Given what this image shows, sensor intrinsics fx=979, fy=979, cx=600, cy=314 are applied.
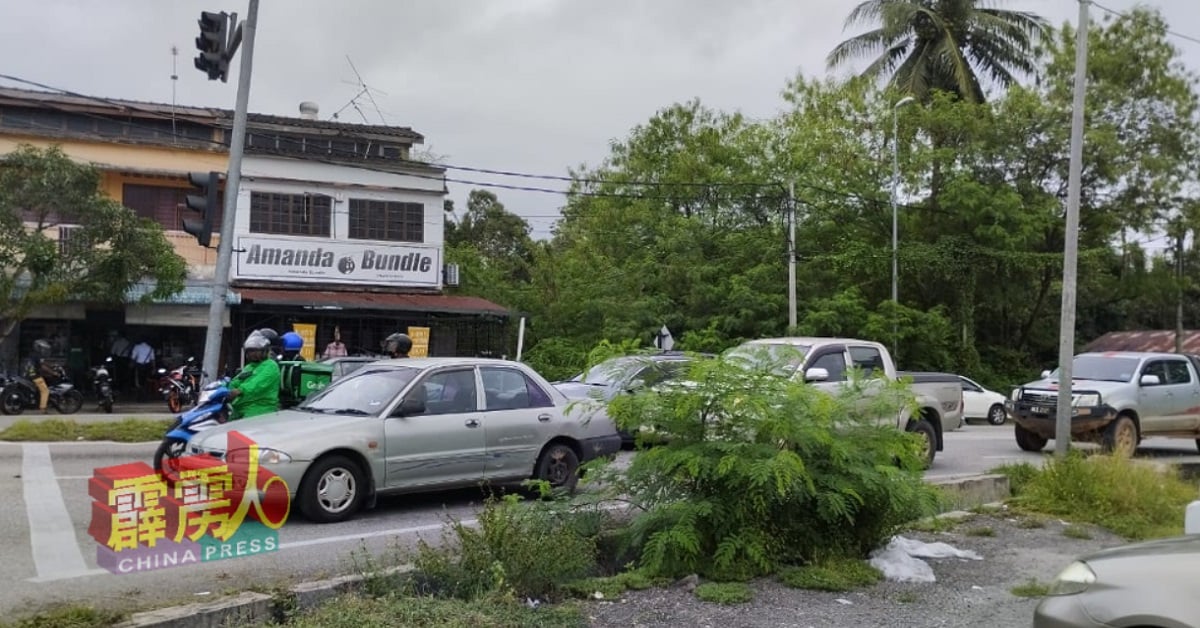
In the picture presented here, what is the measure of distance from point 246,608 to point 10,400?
1723 cm

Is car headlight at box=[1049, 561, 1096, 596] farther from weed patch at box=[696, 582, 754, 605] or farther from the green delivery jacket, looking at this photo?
the green delivery jacket

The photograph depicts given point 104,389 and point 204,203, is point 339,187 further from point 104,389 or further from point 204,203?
point 204,203

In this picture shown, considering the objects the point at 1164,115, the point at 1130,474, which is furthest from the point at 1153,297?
the point at 1130,474

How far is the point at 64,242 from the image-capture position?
21.1 metres

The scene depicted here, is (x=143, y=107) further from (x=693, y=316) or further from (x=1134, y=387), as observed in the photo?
(x=1134, y=387)

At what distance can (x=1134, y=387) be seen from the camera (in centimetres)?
1595

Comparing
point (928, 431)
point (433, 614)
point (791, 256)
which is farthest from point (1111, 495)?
point (791, 256)

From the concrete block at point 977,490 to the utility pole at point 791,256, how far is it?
16.2 metres

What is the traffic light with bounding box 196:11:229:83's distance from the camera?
44.6ft

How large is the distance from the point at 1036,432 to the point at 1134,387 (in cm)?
168

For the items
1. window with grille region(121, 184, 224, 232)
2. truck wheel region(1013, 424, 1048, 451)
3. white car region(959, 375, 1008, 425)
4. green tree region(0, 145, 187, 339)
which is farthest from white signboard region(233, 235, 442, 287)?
truck wheel region(1013, 424, 1048, 451)

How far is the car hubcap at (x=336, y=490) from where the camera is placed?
8.77 m

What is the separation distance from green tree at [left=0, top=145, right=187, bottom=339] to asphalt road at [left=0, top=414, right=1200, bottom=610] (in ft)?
28.5

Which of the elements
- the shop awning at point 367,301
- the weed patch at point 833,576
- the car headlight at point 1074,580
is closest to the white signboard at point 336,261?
the shop awning at point 367,301
